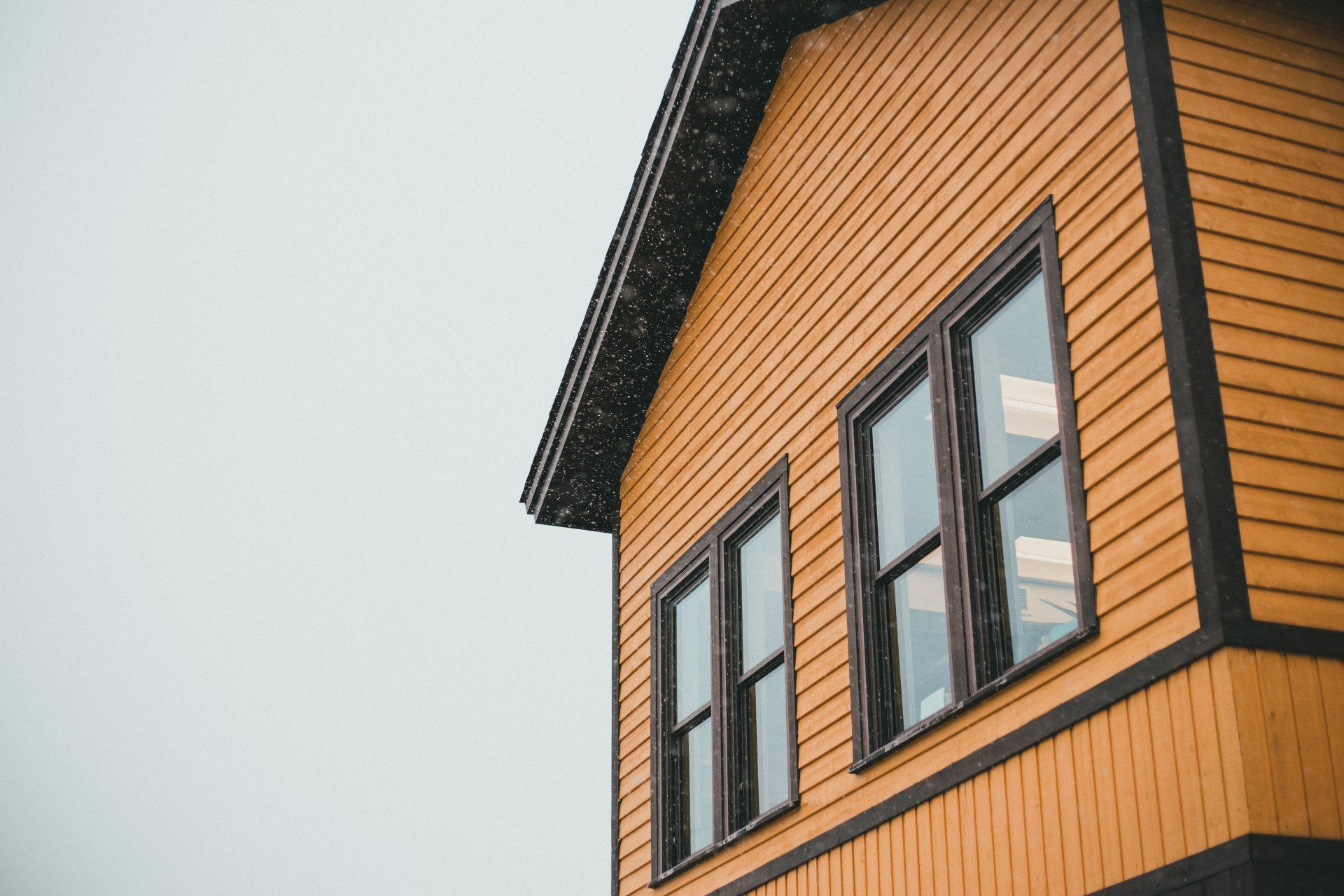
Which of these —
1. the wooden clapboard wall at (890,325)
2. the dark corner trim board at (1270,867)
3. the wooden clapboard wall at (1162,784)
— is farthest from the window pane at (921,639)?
the dark corner trim board at (1270,867)

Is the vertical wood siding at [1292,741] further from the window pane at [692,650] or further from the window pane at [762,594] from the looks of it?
the window pane at [692,650]

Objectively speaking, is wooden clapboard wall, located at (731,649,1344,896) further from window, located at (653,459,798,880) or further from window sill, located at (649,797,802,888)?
window, located at (653,459,798,880)

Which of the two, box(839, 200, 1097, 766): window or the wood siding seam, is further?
the wood siding seam

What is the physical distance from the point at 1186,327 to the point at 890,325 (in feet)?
9.17

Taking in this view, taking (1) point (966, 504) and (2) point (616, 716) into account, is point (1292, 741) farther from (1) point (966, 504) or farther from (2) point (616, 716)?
(2) point (616, 716)

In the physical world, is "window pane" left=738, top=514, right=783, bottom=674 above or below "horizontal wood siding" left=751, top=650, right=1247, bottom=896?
above

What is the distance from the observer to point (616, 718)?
41.3 ft

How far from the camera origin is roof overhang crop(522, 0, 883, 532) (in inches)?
440

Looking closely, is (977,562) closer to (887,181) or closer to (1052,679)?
(1052,679)

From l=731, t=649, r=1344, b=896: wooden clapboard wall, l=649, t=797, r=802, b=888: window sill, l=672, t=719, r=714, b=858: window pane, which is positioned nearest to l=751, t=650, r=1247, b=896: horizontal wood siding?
l=731, t=649, r=1344, b=896: wooden clapboard wall

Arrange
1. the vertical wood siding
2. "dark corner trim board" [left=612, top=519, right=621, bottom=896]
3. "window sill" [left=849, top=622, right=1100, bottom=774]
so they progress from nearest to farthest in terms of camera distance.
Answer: the vertical wood siding < "window sill" [left=849, top=622, right=1100, bottom=774] < "dark corner trim board" [left=612, top=519, right=621, bottom=896]

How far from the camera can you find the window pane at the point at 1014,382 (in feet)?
24.0

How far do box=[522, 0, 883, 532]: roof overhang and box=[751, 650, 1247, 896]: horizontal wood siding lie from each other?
5387 mm

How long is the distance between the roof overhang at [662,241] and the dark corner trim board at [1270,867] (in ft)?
20.7
